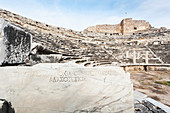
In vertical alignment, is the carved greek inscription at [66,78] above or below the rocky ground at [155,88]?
above

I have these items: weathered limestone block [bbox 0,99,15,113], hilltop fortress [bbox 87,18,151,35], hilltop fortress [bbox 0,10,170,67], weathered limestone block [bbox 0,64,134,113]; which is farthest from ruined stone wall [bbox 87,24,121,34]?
weathered limestone block [bbox 0,99,15,113]

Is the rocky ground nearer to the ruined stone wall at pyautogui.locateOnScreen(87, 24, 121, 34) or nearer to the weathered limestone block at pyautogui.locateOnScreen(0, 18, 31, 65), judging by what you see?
the weathered limestone block at pyautogui.locateOnScreen(0, 18, 31, 65)

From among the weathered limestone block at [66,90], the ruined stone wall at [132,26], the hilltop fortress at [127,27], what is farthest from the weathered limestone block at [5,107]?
the ruined stone wall at [132,26]

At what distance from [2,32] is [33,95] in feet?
3.96

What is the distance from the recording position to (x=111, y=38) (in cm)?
2139

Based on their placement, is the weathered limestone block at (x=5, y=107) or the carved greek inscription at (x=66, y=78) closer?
the weathered limestone block at (x=5, y=107)

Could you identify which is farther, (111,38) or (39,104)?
(111,38)

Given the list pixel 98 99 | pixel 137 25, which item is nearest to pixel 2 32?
pixel 98 99

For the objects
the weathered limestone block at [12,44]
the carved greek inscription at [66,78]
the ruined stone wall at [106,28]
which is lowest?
the carved greek inscription at [66,78]

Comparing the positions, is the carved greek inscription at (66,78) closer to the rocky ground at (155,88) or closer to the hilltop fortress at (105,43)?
the rocky ground at (155,88)

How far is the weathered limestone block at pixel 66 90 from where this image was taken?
4.73ft

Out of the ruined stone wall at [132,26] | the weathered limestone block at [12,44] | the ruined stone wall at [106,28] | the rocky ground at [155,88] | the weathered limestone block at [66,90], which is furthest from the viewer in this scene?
the ruined stone wall at [106,28]

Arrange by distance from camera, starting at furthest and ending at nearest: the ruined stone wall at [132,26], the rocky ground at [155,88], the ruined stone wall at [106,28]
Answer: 1. the ruined stone wall at [106,28]
2. the ruined stone wall at [132,26]
3. the rocky ground at [155,88]

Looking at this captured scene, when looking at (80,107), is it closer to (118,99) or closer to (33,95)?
(118,99)
